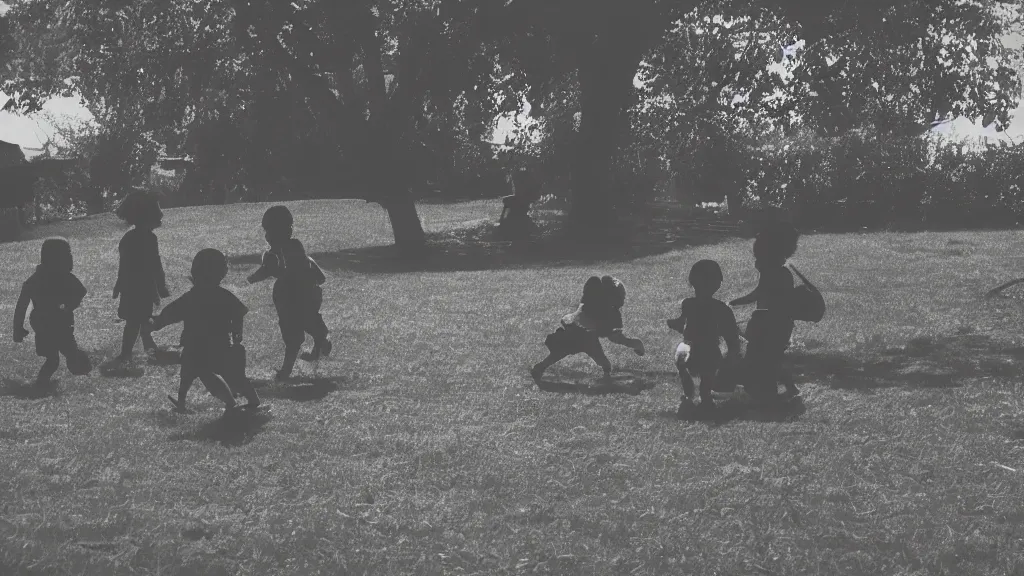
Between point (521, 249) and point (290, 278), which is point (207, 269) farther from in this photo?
point (521, 249)

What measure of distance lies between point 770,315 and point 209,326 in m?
4.19

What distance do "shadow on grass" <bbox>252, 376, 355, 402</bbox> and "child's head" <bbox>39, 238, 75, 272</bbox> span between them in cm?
192

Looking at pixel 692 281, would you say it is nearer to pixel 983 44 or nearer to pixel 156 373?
pixel 156 373

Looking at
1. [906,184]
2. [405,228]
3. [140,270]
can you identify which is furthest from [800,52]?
[906,184]

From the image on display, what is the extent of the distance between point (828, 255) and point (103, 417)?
53.0 ft

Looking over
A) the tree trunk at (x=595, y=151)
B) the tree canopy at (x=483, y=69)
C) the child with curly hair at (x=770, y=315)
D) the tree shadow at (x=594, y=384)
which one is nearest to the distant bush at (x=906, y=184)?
the tree canopy at (x=483, y=69)

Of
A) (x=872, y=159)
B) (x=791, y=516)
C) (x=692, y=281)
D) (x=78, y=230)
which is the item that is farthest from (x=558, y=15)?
(x=78, y=230)

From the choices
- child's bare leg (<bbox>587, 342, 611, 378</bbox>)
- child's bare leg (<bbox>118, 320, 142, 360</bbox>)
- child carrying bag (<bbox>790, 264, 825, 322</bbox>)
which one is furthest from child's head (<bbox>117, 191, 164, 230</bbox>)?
child carrying bag (<bbox>790, 264, 825, 322</bbox>)

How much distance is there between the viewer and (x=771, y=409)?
28.7ft

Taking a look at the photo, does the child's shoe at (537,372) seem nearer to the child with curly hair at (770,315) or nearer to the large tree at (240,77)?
the child with curly hair at (770,315)

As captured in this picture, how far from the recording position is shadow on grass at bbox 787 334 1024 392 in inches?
393

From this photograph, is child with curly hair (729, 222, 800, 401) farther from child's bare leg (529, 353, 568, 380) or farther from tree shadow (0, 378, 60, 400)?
tree shadow (0, 378, 60, 400)

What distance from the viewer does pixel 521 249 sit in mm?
27391

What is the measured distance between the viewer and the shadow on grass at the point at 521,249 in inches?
934
